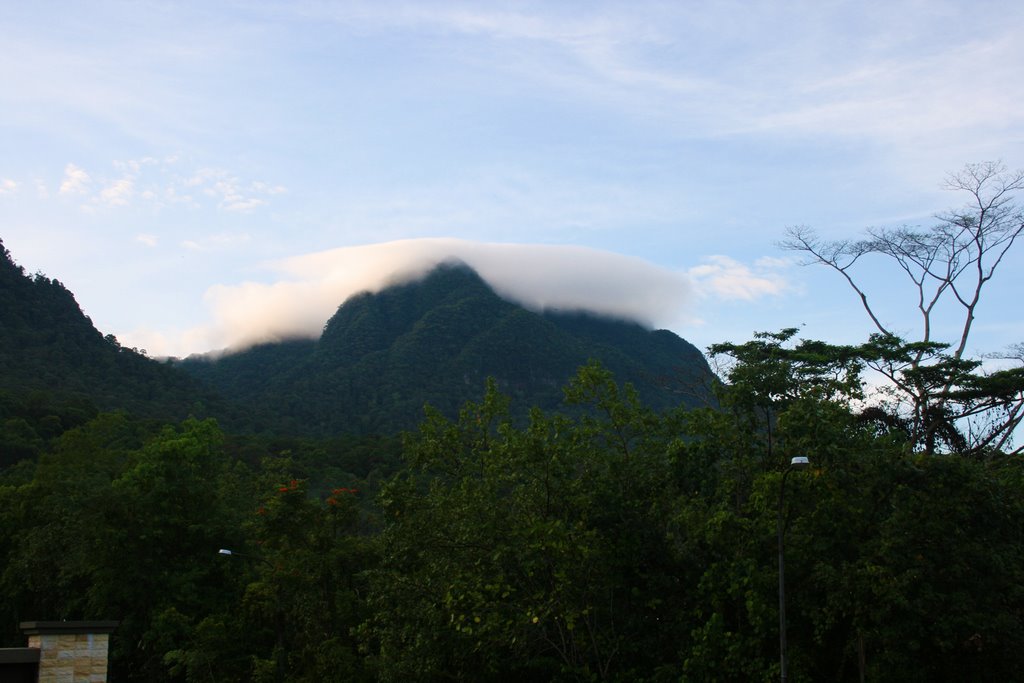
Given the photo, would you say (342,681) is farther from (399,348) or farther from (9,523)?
(399,348)

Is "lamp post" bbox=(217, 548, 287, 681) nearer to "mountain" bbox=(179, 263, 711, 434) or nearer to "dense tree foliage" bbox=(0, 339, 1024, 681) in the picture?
"dense tree foliage" bbox=(0, 339, 1024, 681)

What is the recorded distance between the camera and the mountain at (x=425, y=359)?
333ft

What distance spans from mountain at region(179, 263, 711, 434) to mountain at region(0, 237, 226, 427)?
13088 mm

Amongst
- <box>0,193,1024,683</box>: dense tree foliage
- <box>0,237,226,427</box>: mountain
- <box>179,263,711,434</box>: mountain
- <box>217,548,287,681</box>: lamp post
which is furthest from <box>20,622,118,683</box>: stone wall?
<box>179,263,711,434</box>: mountain

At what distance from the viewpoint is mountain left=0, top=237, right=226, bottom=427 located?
75562 millimetres

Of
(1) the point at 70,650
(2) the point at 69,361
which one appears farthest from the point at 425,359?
(1) the point at 70,650

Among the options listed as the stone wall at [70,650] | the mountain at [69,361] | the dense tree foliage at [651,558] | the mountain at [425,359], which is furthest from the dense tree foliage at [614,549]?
the mountain at [425,359]

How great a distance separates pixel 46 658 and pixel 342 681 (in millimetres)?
12575

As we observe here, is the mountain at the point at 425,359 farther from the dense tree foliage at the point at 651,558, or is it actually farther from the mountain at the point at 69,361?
the dense tree foliage at the point at 651,558

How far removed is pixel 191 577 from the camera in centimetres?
3272

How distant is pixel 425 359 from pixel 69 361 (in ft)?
144

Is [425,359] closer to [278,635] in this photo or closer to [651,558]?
[278,635]

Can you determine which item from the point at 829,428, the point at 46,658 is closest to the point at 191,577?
the point at 46,658

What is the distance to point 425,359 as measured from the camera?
116250mm
